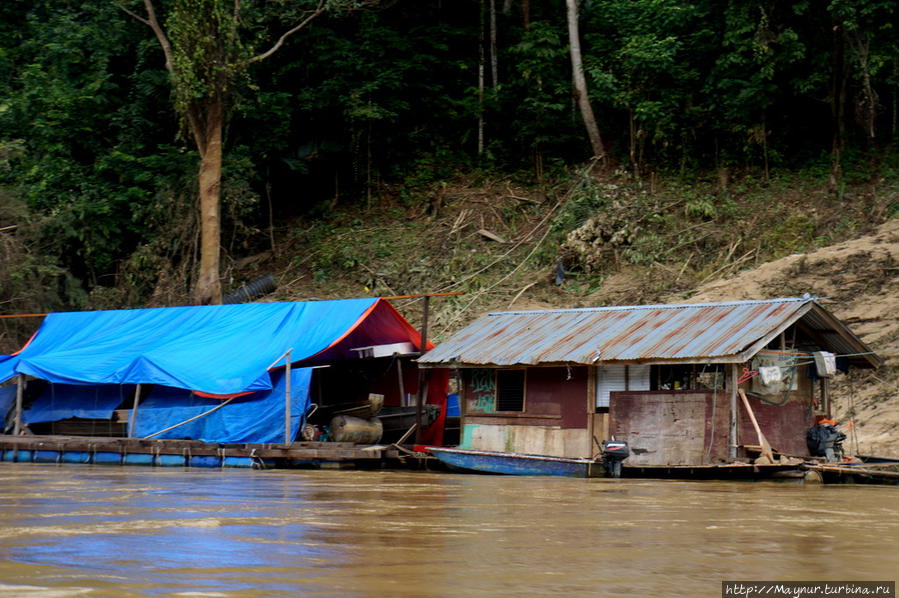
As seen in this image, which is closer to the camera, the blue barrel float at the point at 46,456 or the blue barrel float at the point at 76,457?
the blue barrel float at the point at 76,457

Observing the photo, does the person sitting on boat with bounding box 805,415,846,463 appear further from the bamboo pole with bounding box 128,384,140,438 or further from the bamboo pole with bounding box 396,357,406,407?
the bamboo pole with bounding box 128,384,140,438

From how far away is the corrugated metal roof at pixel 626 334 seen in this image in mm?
16578

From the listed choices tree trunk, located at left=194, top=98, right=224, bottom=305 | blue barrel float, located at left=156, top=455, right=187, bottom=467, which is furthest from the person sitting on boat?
tree trunk, located at left=194, top=98, right=224, bottom=305

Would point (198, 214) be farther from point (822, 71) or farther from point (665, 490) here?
point (665, 490)

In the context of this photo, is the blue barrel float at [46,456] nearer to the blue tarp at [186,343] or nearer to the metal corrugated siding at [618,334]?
the blue tarp at [186,343]

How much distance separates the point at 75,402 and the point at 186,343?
112 inches

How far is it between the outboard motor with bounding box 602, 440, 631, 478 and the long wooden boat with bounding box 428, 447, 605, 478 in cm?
13

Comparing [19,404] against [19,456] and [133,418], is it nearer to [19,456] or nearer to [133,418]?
[19,456]

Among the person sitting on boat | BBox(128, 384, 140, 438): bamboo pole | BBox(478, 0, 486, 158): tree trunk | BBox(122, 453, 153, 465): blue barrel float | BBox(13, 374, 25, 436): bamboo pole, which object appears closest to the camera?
the person sitting on boat

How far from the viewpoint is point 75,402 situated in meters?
22.2

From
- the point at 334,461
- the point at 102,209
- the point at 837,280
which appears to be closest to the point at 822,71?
the point at 837,280

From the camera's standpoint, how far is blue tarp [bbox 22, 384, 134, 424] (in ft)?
71.8

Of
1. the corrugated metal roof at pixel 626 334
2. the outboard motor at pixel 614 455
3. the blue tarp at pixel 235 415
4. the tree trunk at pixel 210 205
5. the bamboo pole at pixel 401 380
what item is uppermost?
the tree trunk at pixel 210 205

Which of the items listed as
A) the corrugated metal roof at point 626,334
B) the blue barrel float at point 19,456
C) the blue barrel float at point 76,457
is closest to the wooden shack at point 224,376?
the blue barrel float at point 19,456
